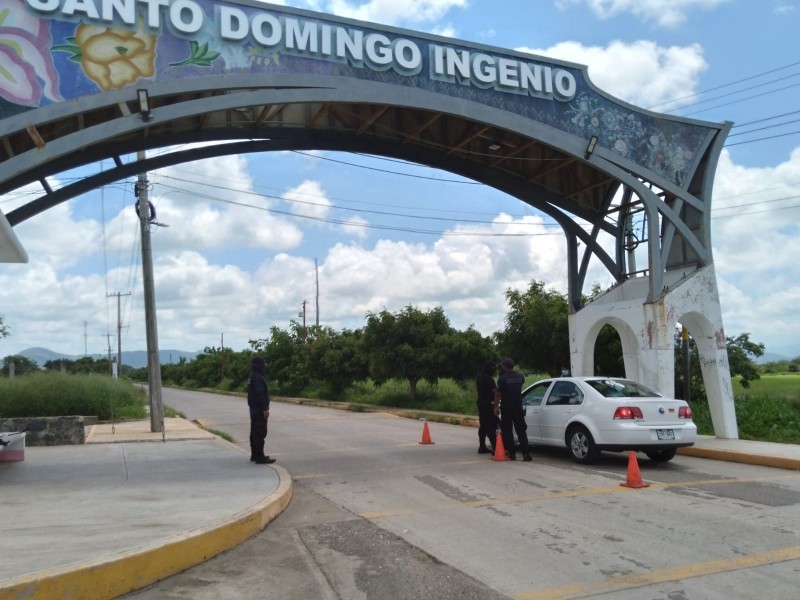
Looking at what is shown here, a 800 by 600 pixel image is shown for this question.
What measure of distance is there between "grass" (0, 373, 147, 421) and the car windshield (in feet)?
48.5

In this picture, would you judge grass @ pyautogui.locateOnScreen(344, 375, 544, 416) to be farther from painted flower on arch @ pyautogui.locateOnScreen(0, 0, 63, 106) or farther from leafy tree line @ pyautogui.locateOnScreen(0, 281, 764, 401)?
painted flower on arch @ pyautogui.locateOnScreen(0, 0, 63, 106)

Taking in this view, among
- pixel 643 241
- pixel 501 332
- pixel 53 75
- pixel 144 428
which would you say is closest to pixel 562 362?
pixel 501 332

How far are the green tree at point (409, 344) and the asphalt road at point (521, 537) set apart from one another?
55.9 ft

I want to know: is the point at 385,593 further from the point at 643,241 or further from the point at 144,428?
the point at 144,428

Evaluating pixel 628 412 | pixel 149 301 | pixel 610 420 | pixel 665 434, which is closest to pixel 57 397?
pixel 149 301

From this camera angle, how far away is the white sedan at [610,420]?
1116 cm

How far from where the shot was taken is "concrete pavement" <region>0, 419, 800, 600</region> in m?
5.28

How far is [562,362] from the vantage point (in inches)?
900

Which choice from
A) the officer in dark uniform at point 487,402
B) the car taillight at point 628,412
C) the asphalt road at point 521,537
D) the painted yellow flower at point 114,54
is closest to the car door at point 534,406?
the officer in dark uniform at point 487,402

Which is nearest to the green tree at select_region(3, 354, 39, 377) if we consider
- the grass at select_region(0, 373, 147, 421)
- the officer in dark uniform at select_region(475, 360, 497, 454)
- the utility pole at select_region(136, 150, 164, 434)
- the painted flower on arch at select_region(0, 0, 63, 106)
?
the grass at select_region(0, 373, 147, 421)

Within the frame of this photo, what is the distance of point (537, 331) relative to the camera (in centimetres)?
2242

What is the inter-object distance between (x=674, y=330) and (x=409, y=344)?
16.3 m

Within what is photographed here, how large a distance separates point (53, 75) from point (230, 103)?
102 inches

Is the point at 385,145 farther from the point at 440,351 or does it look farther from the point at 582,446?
the point at 440,351
